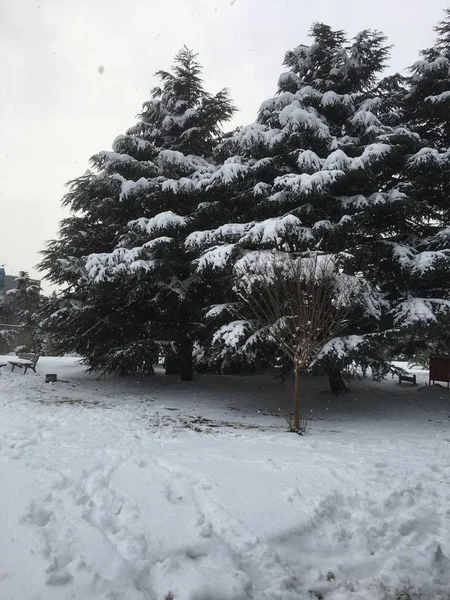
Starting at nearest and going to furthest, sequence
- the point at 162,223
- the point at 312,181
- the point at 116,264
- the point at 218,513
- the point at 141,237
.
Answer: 1. the point at 218,513
2. the point at 312,181
3. the point at 162,223
4. the point at 116,264
5. the point at 141,237

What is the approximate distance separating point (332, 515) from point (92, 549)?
2202 millimetres

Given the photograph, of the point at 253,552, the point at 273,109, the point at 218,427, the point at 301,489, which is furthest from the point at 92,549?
the point at 273,109

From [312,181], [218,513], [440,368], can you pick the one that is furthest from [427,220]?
[218,513]

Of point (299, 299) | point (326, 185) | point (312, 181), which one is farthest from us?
point (326, 185)

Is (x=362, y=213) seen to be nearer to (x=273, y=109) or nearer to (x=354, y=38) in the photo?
(x=273, y=109)

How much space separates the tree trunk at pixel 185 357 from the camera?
40.5 ft

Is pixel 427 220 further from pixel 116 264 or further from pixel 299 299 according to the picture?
pixel 116 264

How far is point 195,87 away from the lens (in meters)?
14.0

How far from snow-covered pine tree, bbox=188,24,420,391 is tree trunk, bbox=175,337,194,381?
2094 mm

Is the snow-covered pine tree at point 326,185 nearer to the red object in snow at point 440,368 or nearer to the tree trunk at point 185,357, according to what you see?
the tree trunk at point 185,357

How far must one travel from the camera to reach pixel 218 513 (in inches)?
140

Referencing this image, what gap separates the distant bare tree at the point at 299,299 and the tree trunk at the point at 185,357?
521 centimetres

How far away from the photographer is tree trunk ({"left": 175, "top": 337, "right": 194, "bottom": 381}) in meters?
12.3

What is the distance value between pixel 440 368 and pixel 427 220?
5.00m
